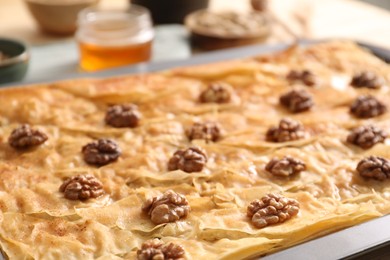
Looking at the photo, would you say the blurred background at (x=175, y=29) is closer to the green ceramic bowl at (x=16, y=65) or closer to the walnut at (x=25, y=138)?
the green ceramic bowl at (x=16, y=65)

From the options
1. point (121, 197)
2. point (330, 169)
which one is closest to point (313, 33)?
Answer: point (330, 169)

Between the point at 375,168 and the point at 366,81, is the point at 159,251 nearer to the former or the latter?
the point at 375,168

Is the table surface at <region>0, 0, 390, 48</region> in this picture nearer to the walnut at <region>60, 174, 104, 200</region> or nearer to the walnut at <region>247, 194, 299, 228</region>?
the walnut at <region>60, 174, 104, 200</region>

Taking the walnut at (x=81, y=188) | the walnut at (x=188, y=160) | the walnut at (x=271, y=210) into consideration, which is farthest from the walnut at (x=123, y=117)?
the walnut at (x=271, y=210)

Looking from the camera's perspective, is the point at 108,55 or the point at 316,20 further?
the point at 316,20

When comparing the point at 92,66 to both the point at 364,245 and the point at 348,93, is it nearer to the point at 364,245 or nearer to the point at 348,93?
the point at 348,93

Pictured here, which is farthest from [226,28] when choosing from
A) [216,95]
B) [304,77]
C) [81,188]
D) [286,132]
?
[81,188]
